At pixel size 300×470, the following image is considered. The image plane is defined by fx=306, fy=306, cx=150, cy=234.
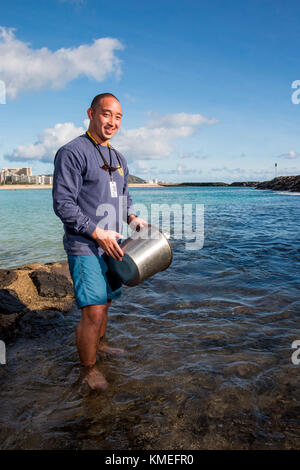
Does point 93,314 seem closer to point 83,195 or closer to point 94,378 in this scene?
point 94,378

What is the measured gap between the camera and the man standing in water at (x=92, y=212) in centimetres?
262

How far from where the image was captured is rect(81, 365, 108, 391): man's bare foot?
9.33 feet

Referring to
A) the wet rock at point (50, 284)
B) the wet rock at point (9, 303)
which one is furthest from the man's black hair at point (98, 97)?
the wet rock at point (50, 284)

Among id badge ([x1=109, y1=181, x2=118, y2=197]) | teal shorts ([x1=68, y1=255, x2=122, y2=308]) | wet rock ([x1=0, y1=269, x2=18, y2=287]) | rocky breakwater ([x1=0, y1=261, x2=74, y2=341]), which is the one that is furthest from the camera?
wet rock ([x1=0, y1=269, x2=18, y2=287])

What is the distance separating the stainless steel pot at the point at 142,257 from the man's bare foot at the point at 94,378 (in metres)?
0.92

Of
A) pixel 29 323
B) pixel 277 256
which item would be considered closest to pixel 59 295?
pixel 29 323

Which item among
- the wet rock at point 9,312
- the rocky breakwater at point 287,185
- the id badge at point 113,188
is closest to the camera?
the id badge at point 113,188

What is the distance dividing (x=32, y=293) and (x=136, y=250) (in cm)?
317

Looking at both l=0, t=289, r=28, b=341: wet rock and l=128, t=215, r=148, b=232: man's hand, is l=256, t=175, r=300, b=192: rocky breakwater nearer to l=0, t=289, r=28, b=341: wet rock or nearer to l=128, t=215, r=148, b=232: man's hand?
l=0, t=289, r=28, b=341: wet rock

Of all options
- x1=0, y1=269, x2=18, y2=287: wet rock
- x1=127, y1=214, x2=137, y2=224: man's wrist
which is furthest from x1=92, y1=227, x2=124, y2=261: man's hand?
x1=0, y1=269, x2=18, y2=287: wet rock

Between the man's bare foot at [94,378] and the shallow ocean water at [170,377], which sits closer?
the shallow ocean water at [170,377]

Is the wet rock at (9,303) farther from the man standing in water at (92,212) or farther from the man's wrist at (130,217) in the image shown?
the man's wrist at (130,217)

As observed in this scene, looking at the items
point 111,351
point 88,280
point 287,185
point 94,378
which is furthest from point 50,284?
point 287,185
